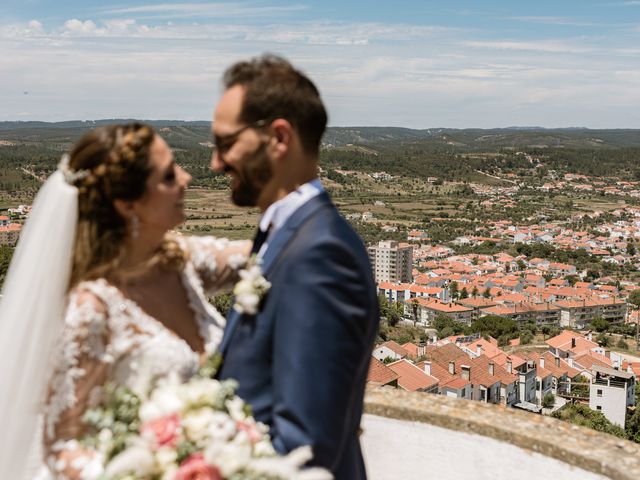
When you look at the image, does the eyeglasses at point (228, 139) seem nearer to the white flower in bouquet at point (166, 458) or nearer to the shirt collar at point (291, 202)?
the shirt collar at point (291, 202)

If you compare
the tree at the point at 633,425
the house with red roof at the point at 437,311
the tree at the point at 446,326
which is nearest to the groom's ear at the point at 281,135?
the tree at the point at 633,425

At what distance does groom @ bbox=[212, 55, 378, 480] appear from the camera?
130cm

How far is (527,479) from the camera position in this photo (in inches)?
117

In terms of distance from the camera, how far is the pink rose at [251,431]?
1360 millimetres

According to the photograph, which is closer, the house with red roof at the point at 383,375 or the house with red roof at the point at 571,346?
the house with red roof at the point at 383,375

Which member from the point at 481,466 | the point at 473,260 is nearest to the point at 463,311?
the point at 473,260

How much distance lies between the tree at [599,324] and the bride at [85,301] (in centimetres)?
4604

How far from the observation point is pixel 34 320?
150 cm

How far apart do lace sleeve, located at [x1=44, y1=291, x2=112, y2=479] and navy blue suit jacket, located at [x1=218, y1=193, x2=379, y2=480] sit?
277 mm

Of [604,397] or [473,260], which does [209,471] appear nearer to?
[604,397]

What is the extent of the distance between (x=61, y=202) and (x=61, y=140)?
115404 mm

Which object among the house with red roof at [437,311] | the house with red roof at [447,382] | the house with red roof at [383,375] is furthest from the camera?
the house with red roof at [437,311]

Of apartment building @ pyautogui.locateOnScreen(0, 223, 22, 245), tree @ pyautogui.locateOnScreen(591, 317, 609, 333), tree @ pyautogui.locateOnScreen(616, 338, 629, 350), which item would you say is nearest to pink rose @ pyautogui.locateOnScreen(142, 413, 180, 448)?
tree @ pyautogui.locateOnScreen(616, 338, 629, 350)

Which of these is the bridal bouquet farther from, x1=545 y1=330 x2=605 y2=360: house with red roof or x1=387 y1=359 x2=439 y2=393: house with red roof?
x1=545 y1=330 x2=605 y2=360: house with red roof
